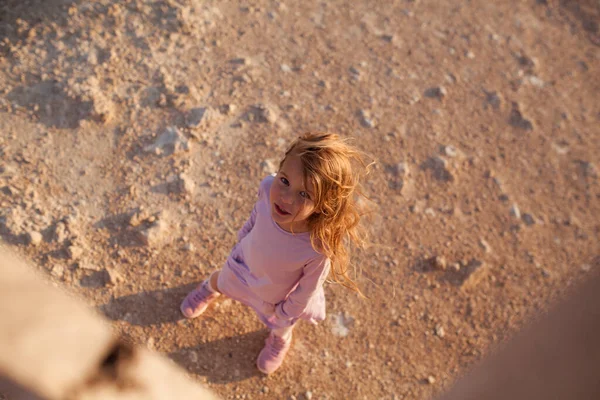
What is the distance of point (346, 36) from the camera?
13.8ft

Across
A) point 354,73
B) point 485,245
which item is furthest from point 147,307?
point 354,73

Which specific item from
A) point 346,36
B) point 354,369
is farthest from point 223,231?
point 346,36

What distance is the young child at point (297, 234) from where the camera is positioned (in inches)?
71.6

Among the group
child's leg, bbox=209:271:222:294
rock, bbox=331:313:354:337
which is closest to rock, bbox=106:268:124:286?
child's leg, bbox=209:271:222:294

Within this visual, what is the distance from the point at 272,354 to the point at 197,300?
48cm

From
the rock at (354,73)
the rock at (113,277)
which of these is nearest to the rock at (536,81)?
the rock at (354,73)

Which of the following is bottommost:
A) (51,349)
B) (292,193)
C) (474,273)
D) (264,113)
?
(264,113)

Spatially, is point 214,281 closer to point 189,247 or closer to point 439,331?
point 189,247

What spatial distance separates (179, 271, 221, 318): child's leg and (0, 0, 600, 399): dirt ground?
8cm

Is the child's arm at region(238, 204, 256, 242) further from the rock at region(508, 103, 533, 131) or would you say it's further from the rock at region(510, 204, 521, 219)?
the rock at region(508, 103, 533, 131)

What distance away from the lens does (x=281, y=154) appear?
11.3 feet

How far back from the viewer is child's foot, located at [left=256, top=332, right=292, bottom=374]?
265 centimetres

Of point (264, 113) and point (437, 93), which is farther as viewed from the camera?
point (437, 93)

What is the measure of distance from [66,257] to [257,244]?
128 cm
